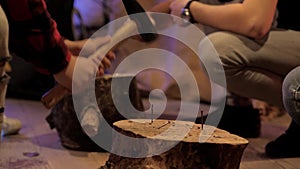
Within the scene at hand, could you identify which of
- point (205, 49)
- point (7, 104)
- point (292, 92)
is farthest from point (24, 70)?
point (292, 92)

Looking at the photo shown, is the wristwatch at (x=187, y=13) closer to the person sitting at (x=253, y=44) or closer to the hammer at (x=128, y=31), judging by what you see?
the person sitting at (x=253, y=44)

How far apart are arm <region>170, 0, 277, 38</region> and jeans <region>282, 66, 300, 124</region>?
0.21m

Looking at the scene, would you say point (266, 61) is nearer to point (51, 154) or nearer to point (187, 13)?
point (187, 13)

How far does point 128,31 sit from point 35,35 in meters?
0.34

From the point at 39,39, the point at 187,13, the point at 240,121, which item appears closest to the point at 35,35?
the point at 39,39

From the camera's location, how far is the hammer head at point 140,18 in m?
1.47

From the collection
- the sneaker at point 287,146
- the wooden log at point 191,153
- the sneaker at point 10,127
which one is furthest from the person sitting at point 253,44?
the sneaker at point 10,127

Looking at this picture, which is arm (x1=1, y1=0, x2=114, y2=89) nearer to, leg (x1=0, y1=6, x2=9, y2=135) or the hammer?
the hammer

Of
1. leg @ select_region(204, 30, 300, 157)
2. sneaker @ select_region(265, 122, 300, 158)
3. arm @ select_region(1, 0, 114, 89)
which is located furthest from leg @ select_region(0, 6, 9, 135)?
sneaker @ select_region(265, 122, 300, 158)

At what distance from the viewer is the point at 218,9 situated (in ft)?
5.08

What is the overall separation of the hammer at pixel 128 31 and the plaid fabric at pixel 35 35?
0.12 meters

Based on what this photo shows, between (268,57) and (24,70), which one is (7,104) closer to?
(24,70)

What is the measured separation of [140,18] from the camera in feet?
4.98

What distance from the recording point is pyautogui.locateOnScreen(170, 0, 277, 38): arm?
57.5 inches
